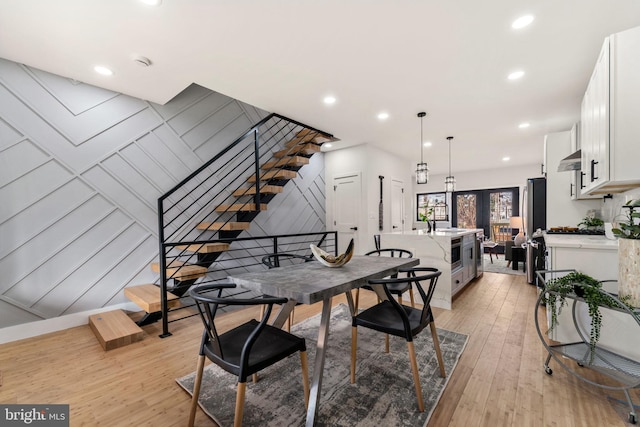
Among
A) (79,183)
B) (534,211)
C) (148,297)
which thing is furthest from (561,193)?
(79,183)

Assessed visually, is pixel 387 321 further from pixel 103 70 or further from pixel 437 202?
pixel 437 202

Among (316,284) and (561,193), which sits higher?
(561,193)

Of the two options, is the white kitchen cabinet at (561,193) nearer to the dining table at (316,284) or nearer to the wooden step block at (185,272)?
the dining table at (316,284)

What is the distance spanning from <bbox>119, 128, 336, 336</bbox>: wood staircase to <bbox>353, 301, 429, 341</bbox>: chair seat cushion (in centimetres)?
204

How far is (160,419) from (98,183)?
264 centimetres

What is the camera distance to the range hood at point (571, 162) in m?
3.02

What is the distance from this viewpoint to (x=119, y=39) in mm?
2162

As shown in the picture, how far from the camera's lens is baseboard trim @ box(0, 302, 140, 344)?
248cm

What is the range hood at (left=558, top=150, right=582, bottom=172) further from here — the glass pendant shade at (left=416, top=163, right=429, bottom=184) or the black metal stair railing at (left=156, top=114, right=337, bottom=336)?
the black metal stair railing at (left=156, top=114, right=337, bottom=336)

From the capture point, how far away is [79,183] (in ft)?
9.40

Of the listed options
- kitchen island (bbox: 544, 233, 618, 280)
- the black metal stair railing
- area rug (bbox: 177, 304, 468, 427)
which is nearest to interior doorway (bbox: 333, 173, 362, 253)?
the black metal stair railing

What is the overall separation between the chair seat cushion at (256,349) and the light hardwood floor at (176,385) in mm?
494

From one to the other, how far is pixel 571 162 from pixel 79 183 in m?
5.61

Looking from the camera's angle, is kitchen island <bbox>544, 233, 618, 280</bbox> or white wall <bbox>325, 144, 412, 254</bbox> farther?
white wall <bbox>325, 144, 412, 254</bbox>
